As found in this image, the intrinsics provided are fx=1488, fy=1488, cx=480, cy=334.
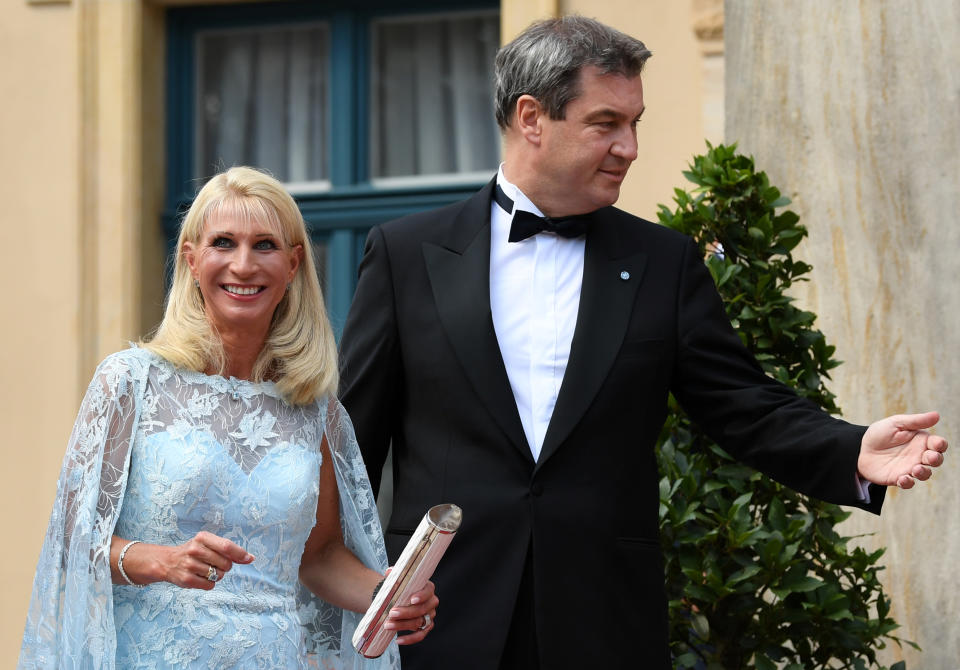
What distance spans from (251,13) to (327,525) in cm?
509

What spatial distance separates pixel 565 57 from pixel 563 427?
33.2 inches

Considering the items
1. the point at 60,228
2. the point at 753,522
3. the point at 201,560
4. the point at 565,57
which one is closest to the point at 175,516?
the point at 201,560

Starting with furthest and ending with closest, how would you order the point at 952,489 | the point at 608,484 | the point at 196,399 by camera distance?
1. the point at 952,489
2. the point at 608,484
3. the point at 196,399

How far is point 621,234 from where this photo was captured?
11.2ft

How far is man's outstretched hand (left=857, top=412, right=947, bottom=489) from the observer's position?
3.04 metres

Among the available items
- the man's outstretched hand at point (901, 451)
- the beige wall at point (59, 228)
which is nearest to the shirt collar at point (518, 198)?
the man's outstretched hand at point (901, 451)

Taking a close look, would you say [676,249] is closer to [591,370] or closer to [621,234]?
[621,234]

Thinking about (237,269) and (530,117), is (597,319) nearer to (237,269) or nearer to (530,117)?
(530,117)

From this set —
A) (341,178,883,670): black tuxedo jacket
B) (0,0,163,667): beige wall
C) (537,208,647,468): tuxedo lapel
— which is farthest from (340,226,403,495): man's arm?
(0,0,163,667): beige wall

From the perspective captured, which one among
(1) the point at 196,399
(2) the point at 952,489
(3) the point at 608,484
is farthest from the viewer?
(2) the point at 952,489


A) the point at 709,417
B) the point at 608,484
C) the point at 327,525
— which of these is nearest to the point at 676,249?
the point at 709,417

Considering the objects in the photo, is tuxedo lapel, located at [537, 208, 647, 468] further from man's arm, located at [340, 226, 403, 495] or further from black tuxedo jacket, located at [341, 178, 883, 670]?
man's arm, located at [340, 226, 403, 495]

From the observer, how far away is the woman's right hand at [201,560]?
2.55 m

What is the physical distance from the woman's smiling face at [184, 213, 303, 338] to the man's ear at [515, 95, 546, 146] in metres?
0.68
